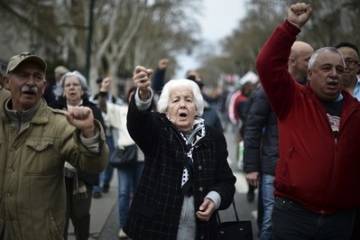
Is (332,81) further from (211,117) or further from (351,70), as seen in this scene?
(211,117)

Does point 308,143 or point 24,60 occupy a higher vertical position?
point 24,60

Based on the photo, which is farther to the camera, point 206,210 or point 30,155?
point 206,210

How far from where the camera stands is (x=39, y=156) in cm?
331

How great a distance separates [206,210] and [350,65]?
2104 mm

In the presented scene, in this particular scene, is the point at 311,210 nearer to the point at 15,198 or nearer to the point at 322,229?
the point at 322,229

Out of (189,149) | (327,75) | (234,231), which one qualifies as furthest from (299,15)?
(234,231)

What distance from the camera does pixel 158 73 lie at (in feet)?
25.2

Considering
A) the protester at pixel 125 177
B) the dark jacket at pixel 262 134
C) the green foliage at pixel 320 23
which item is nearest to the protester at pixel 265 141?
the dark jacket at pixel 262 134

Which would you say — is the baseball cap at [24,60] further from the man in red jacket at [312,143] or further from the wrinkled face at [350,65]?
the wrinkled face at [350,65]

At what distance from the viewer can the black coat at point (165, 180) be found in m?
3.79

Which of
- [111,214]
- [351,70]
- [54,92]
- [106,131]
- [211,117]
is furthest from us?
[106,131]

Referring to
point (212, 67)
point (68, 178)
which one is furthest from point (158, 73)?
point (212, 67)

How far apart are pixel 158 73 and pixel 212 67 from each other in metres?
105

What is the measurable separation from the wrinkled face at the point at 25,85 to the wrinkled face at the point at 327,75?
1.73 m
